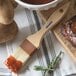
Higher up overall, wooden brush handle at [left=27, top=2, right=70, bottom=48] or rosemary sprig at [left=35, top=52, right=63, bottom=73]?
wooden brush handle at [left=27, top=2, right=70, bottom=48]

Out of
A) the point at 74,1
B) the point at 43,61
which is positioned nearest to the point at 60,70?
the point at 43,61

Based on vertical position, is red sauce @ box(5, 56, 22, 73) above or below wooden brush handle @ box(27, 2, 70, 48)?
below

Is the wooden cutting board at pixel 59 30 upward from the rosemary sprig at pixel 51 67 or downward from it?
upward

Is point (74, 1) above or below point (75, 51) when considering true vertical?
above

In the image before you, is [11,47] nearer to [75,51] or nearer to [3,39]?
[3,39]
